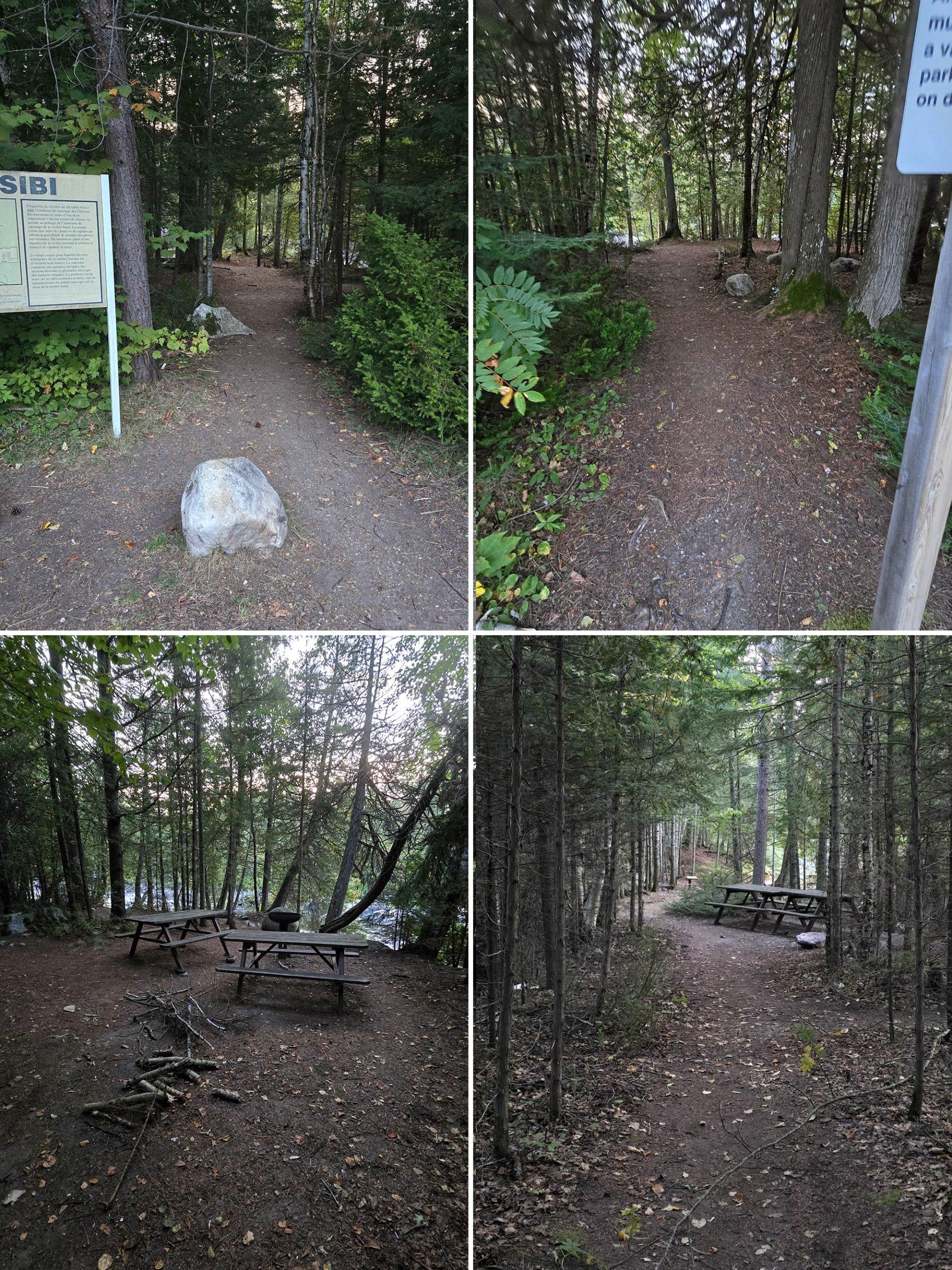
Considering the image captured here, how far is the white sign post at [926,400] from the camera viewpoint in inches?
99.0

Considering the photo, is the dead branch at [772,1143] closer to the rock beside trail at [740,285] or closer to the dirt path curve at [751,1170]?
the dirt path curve at [751,1170]

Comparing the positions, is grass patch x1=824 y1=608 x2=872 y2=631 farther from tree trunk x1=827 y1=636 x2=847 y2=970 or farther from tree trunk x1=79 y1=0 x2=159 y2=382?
tree trunk x1=79 y1=0 x2=159 y2=382

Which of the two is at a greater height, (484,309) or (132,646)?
(484,309)

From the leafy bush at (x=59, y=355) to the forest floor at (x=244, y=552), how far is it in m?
0.37

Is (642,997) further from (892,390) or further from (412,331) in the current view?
(412,331)

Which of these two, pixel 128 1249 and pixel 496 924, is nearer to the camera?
pixel 128 1249

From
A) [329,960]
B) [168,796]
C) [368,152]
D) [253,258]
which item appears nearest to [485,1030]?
[329,960]

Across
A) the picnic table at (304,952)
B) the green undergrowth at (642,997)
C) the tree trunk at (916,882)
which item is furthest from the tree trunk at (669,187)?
the picnic table at (304,952)

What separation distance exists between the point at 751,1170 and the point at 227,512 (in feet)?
15.5

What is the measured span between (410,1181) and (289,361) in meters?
7.72

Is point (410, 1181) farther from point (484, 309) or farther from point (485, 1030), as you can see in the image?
point (484, 309)

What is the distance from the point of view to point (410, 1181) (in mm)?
3234

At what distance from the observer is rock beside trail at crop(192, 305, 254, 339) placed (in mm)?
9086

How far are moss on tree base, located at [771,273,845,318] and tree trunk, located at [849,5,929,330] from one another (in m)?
0.15
